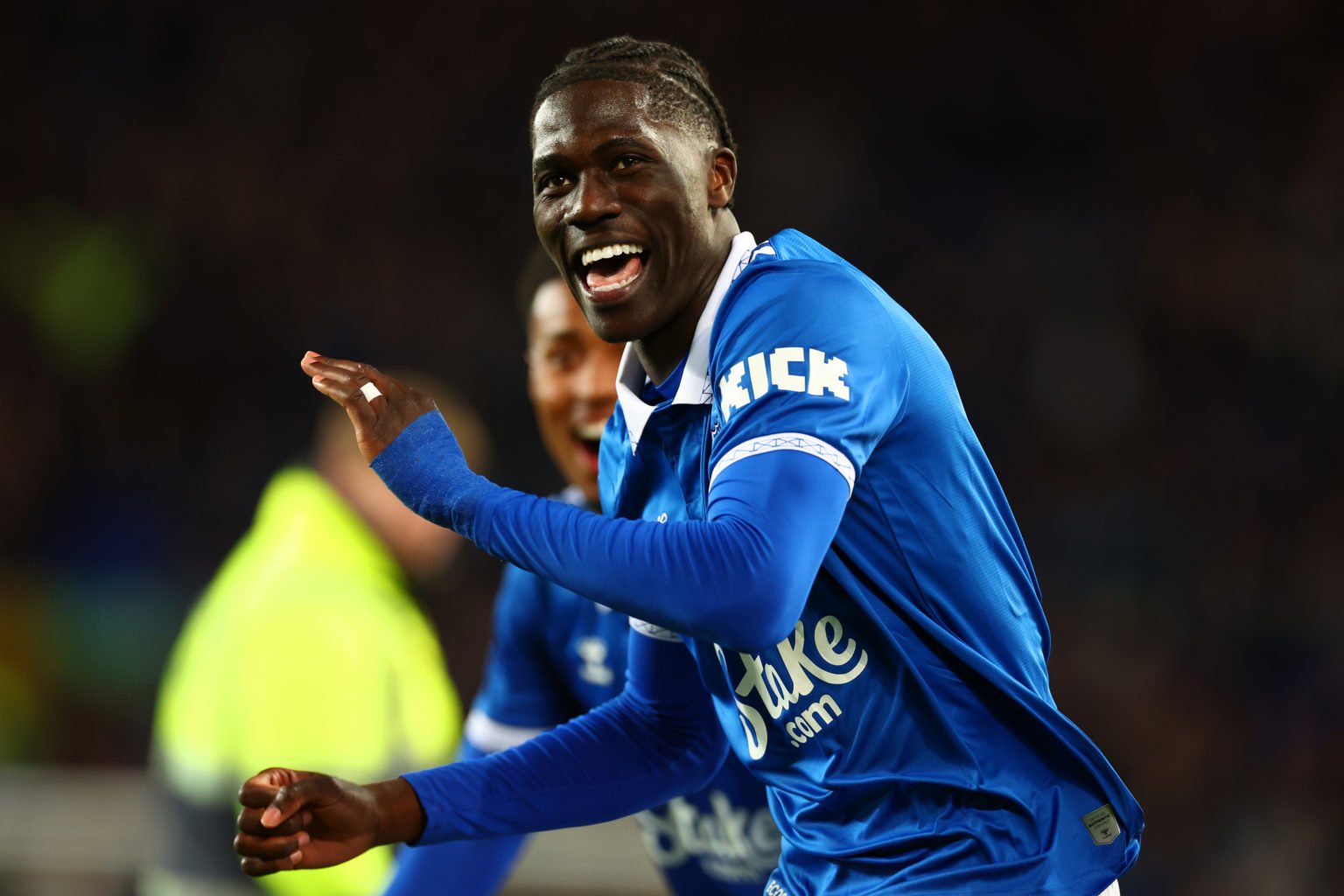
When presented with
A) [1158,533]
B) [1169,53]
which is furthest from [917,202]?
[1158,533]

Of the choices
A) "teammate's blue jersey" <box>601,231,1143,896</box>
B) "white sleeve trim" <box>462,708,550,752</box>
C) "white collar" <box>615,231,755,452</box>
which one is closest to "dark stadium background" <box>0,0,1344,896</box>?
"white sleeve trim" <box>462,708,550,752</box>

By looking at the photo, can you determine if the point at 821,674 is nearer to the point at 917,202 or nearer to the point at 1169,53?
the point at 917,202

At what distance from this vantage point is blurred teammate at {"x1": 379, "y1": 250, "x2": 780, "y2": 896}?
295 centimetres

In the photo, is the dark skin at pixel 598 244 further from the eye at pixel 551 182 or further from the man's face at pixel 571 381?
the man's face at pixel 571 381

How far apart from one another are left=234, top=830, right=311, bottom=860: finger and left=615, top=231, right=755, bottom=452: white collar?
2.15ft

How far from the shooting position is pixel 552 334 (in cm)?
314

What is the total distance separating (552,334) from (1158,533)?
16.3 feet

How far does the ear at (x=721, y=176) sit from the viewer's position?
1.93 m

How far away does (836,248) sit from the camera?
316 inches

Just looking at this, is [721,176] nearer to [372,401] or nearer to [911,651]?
[372,401]

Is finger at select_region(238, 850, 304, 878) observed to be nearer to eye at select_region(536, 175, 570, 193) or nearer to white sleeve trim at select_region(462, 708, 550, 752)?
eye at select_region(536, 175, 570, 193)

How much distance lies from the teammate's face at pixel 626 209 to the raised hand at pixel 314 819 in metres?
0.68

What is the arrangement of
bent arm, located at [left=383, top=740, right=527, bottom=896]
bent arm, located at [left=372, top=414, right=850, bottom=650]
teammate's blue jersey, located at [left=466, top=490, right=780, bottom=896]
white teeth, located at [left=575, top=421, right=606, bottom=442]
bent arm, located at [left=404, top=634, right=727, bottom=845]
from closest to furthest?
bent arm, located at [left=372, top=414, right=850, bottom=650], bent arm, located at [left=404, top=634, right=727, bottom=845], bent arm, located at [left=383, top=740, right=527, bottom=896], teammate's blue jersey, located at [left=466, top=490, right=780, bottom=896], white teeth, located at [left=575, top=421, right=606, bottom=442]

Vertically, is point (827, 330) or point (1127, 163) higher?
point (1127, 163)
